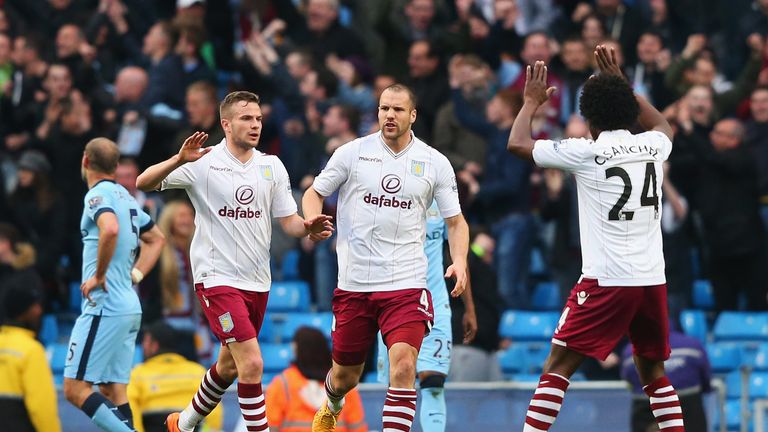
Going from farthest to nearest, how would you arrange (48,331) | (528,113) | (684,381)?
(48,331) < (684,381) < (528,113)

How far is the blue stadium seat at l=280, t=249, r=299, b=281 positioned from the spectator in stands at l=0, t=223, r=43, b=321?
2.97m

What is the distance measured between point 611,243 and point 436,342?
2405mm

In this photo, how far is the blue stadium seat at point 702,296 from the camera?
61.5ft

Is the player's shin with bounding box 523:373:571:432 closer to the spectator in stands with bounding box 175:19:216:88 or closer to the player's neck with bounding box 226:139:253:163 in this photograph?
the player's neck with bounding box 226:139:253:163

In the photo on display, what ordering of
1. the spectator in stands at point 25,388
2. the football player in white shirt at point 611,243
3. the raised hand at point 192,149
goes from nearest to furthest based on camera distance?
the football player in white shirt at point 611,243, the raised hand at point 192,149, the spectator in stands at point 25,388

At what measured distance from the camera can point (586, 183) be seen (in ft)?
35.4

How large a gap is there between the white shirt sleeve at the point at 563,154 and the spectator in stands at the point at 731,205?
Result: 689 centimetres

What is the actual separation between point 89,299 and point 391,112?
3151mm

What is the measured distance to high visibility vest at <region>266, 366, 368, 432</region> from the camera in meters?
13.5

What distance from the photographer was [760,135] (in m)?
18.3

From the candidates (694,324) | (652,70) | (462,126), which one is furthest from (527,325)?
(652,70)

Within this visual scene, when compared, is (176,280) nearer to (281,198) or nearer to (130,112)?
(130,112)

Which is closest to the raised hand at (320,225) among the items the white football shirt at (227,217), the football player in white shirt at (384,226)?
the football player in white shirt at (384,226)

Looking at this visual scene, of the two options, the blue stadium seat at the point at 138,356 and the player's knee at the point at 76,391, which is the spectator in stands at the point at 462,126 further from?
the player's knee at the point at 76,391
